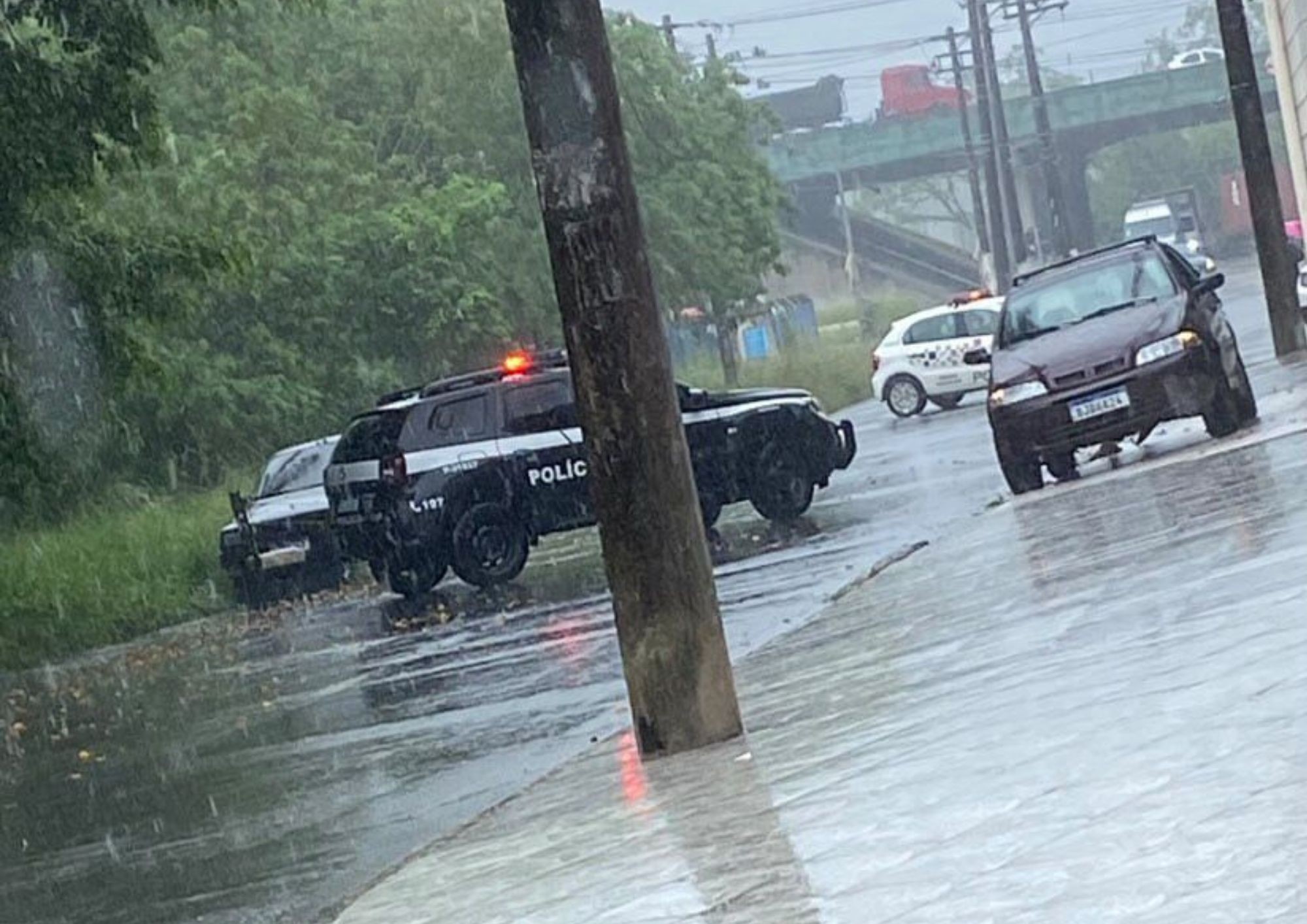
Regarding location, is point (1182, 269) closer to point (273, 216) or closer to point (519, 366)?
point (519, 366)

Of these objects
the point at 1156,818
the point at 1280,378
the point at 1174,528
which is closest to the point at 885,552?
the point at 1174,528

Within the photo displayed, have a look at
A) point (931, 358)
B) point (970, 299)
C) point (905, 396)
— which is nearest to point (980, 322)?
point (931, 358)

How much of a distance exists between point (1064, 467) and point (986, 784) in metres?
13.1

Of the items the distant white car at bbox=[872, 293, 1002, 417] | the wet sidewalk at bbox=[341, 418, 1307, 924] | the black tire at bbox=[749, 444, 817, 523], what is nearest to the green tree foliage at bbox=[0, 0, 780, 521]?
the black tire at bbox=[749, 444, 817, 523]

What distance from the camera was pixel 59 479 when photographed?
2377cm

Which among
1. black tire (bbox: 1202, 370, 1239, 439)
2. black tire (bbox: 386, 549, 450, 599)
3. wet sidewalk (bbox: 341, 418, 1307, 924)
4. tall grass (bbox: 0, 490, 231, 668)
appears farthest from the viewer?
tall grass (bbox: 0, 490, 231, 668)

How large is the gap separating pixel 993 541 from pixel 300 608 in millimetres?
11459

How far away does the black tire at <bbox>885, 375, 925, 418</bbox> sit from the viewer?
4050 centimetres

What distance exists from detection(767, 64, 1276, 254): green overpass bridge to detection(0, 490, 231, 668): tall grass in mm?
60022

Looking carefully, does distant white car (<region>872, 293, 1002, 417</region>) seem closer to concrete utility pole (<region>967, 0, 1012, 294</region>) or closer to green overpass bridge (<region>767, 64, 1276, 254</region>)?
concrete utility pole (<region>967, 0, 1012, 294</region>)

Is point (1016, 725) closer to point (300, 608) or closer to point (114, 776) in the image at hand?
point (114, 776)

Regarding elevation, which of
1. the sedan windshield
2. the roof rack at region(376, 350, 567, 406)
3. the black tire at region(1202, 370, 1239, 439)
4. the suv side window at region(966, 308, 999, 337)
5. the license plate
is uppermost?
the roof rack at region(376, 350, 567, 406)

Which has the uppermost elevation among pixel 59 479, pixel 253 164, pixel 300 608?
pixel 253 164

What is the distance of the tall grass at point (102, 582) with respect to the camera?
2539cm
